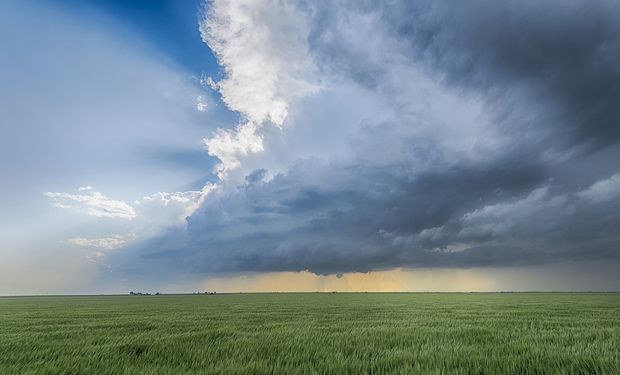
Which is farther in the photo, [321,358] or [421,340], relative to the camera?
[421,340]

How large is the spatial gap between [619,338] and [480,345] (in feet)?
17.7

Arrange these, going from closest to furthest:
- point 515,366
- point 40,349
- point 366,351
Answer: point 515,366, point 366,351, point 40,349

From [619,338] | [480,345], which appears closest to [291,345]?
[480,345]

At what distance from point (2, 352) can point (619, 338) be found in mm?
17865

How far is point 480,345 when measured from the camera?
959cm

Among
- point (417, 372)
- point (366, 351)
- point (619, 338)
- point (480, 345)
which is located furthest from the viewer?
point (619, 338)

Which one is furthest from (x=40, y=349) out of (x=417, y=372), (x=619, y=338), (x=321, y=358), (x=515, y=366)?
(x=619, y=338)

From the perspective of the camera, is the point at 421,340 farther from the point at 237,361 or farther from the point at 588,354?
the point at 237,361

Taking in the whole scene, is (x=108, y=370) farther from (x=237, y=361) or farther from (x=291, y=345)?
(x=291, y=345)

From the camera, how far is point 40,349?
1030cm

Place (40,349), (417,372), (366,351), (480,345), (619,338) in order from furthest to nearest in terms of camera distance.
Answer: (619,338) < (40,349) < (480,345) < (366,351) < (417,372)

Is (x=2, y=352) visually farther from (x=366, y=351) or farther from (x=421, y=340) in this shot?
(x=421, y=340)

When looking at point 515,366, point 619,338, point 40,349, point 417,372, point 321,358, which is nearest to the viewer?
point 417,372

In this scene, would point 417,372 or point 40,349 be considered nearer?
point 417,372
